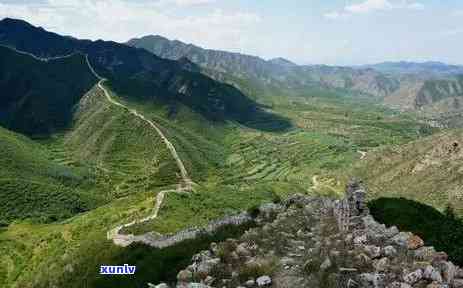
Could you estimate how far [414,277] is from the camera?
2044 cm

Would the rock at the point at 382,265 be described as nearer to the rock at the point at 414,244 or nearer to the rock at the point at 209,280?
the rock at the point at 414,244

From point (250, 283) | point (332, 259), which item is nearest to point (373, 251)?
point (332, 259)

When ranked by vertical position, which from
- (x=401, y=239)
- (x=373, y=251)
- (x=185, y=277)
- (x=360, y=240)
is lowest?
→ (x=185, y=277)

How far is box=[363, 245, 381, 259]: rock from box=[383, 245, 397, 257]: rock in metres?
0.26

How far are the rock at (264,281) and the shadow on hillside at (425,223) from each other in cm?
816

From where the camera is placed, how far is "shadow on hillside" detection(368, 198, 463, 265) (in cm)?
2675

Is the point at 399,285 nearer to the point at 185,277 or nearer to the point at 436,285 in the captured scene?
the point at 436,285

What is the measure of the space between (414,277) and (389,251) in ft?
11.1

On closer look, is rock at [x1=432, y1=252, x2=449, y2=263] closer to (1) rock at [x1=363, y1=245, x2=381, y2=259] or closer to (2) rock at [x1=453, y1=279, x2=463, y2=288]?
(2) rock at [x1=453, y1=279, x2=463, y2=288]

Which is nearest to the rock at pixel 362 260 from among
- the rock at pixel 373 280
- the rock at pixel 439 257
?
the rock at pixel 373 280

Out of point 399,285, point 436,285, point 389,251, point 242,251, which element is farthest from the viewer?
point 242,251

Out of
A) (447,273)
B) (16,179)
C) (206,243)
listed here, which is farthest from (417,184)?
(447,273)

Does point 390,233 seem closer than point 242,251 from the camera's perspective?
Yes

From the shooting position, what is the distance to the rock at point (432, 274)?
20.2m
